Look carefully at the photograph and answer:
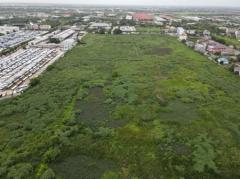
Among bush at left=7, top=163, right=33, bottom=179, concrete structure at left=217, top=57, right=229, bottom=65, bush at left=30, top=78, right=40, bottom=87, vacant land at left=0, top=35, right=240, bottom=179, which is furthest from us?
concrete structure at left=217, top=57, right=229, bottom=65

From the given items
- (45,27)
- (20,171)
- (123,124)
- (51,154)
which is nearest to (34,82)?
(123,124)

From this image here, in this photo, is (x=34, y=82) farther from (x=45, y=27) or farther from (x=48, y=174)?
(x=45, y=27)

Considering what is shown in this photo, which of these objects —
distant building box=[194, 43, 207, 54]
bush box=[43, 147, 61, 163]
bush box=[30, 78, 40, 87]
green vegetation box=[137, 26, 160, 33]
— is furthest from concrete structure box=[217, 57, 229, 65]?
green vegetation box=[137, 26, 160, 33]

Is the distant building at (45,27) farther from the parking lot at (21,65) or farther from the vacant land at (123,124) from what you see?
the vacant land at (123,124)

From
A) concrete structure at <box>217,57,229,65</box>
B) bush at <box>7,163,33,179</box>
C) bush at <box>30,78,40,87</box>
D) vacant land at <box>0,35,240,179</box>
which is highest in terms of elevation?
concrete structure at <box>217,57,229,65</box>

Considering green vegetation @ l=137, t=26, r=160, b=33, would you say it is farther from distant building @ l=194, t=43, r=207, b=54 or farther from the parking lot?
the parking lot

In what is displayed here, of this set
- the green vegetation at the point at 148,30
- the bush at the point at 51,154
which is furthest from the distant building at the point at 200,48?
the bush at the point at 51,154
